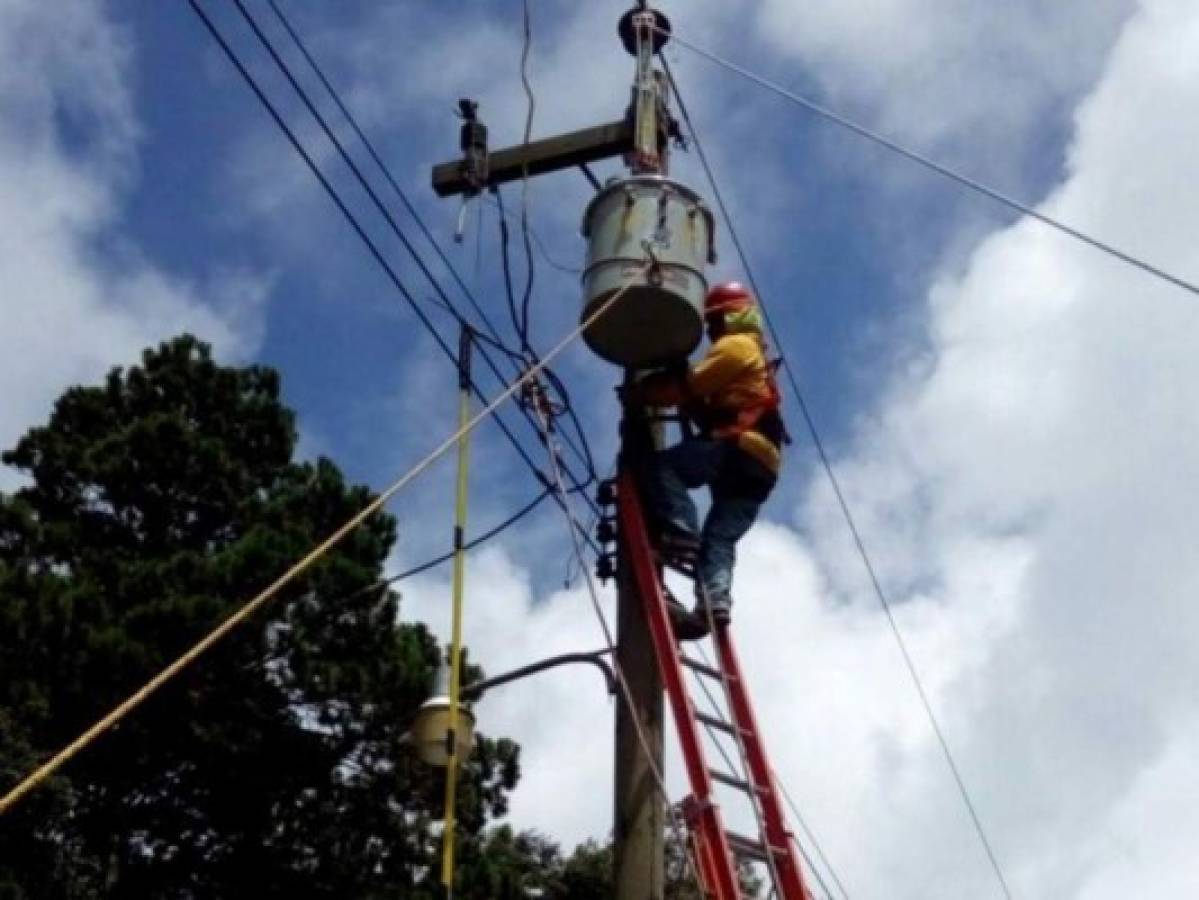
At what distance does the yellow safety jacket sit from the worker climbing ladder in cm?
43

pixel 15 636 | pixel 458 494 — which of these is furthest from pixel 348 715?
pixel 458 494

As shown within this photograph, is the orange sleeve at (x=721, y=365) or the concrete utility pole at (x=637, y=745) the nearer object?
the concrete utility pole at (x=637, y=745)

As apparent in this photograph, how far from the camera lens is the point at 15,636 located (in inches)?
509

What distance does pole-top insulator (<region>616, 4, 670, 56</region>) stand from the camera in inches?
299

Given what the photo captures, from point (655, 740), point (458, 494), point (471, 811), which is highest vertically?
point (471, 811)

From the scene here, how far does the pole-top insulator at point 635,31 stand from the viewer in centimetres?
761

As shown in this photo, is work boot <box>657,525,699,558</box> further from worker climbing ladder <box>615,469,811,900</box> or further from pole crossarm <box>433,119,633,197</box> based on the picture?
pole crossarm <box>433,119,633,197</box>

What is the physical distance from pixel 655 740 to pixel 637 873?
488mm

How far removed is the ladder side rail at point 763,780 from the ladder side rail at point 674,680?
1.12 ft

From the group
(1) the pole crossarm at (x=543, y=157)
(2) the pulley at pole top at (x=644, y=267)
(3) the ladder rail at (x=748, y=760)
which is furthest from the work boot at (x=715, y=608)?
(1) the pole crossarm at (x=543, y=157)

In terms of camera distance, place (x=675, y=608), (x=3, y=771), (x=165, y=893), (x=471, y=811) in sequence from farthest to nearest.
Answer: (x=471, y=811), (x=165, y=893), (x=3, y=771), (x=675, y=608)

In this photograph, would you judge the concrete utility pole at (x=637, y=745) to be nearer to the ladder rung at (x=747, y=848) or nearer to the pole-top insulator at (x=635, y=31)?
the ladder rung at (x=747, y=848)

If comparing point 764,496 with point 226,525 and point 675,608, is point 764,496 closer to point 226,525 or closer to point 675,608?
point 675,608

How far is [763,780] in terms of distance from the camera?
5.86m
